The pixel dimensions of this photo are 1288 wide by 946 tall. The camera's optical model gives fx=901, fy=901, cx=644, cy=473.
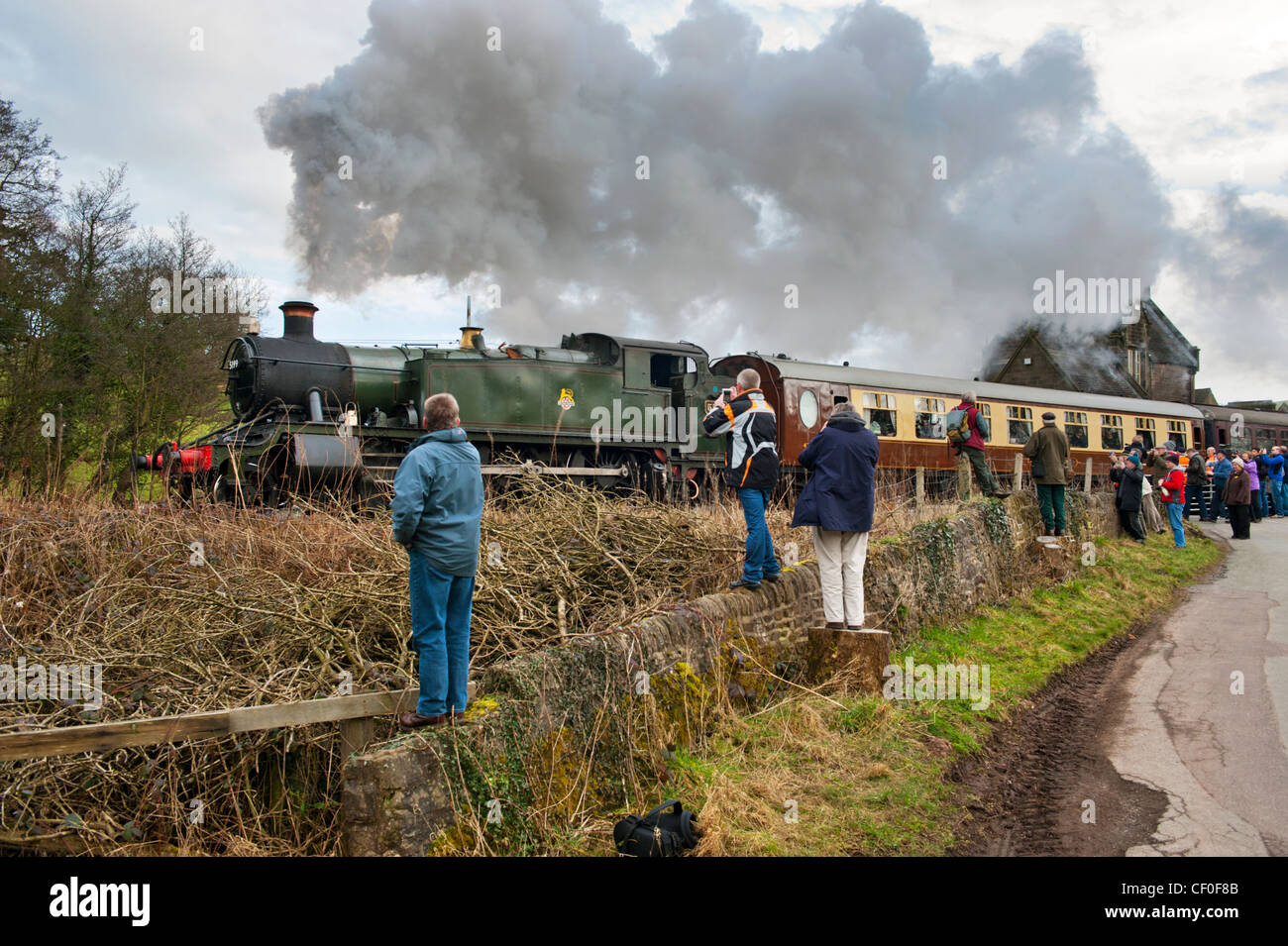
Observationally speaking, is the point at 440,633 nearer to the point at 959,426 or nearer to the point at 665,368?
the point at 959,426

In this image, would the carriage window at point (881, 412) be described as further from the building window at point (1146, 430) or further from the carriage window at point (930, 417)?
the building window at point (1146, 430)

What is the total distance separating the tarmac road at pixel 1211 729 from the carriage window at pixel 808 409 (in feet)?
26.6

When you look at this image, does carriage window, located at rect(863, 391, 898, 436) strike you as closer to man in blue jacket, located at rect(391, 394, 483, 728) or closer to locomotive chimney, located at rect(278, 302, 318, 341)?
locomotive chimney, located at rect(278, 302, 318, 341)

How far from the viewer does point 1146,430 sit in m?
24.9

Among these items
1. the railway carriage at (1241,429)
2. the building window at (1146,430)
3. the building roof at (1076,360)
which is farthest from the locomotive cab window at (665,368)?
the building roof at (1076,360)

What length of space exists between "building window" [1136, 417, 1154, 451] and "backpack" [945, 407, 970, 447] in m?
15.2

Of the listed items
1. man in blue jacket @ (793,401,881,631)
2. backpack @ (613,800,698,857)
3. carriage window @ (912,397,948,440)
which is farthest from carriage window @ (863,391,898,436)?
backpack @ (613,800,698,857)

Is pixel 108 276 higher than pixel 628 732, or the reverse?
pixel 108 276

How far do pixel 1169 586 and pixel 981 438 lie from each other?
10.3 feet

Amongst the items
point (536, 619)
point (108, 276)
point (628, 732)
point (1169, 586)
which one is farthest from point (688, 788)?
point (108, 276)

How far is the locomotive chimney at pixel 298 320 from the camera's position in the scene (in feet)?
42.9

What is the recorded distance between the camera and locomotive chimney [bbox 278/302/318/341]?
13.1 meters
